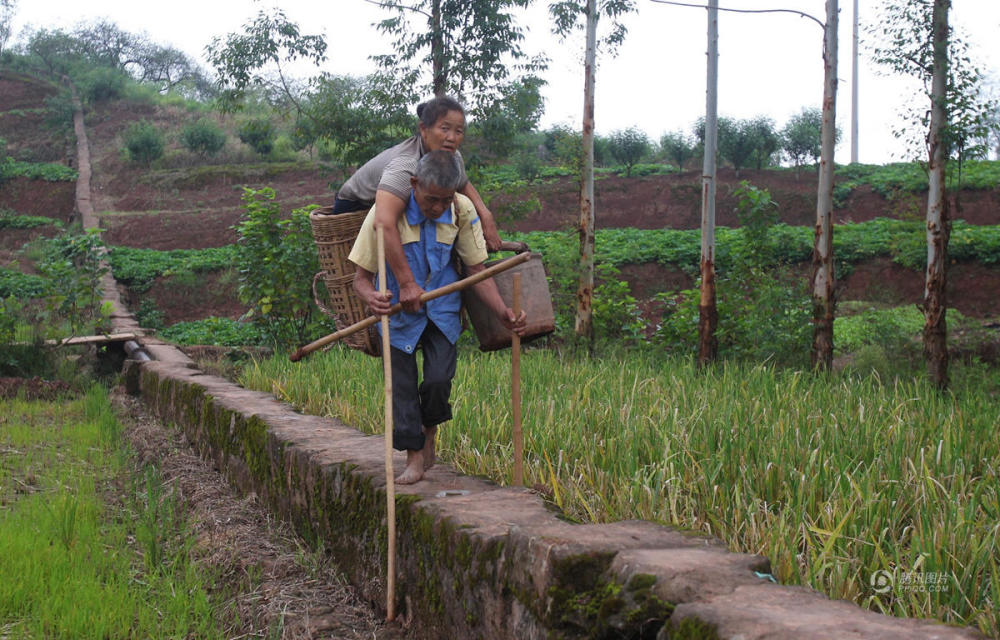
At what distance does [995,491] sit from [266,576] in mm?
2629

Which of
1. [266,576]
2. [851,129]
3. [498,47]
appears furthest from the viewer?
[851,129]

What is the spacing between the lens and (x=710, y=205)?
31.2 ft

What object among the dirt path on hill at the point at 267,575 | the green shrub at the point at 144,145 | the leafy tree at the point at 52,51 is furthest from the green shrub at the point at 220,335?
the leafy tree at the point at 52,51

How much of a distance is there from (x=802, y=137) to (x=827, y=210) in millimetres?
23495

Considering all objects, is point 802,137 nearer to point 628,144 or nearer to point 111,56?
point 628,144

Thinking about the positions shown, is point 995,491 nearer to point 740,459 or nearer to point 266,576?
point 740,459

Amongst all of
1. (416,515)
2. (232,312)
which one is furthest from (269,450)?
(232,312)

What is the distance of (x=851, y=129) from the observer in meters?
32.1

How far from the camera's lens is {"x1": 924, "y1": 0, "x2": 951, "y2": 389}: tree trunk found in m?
8.05

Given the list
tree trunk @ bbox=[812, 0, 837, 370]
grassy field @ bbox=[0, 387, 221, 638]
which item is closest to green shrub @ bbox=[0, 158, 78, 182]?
grassy field @ bbox=[0, 387, 221, 638]

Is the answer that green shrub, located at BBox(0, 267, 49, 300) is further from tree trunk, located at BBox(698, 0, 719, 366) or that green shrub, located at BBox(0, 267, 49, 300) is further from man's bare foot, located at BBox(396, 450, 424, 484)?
man's bare foot, located at BBox(396, 450, 424, 484)

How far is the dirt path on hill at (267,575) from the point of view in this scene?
3.05m

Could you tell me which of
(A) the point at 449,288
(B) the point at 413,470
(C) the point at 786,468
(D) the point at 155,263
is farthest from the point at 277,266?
(D) the point at 155,263

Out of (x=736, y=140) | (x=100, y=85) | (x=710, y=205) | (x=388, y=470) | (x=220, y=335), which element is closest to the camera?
(x=388, y=470)
